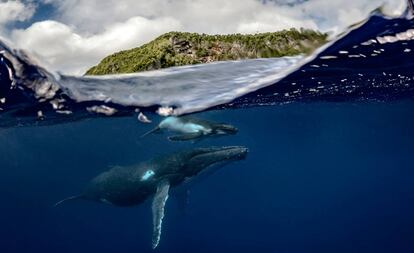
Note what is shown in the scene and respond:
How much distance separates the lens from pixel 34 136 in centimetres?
3212

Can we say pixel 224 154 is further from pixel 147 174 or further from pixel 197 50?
pixel 197 50

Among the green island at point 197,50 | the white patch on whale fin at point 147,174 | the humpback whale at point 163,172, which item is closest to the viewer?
the green island at point 197,50

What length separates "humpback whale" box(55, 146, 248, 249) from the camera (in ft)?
53.4

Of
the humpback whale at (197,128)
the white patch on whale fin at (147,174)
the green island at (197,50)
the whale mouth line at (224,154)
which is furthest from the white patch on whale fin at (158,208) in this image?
the green island at (197,50)

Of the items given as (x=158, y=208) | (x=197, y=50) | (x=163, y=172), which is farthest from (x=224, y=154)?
(x=197, y=50)

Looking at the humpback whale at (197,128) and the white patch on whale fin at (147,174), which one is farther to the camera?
the humpback whale at (197,128)

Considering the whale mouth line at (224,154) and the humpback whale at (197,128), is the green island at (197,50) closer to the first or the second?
the humpback whale at (197,128)

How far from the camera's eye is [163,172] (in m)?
16.3

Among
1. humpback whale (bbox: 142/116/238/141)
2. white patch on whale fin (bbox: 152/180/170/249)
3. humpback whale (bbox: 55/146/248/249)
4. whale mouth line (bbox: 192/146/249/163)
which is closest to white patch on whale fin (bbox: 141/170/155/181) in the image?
humpback whale (bbox: 55/146/248/249)

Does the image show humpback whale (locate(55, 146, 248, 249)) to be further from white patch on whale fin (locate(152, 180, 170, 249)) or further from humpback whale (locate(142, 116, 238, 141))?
humpback whale (locate(142, 116, 238, 141))

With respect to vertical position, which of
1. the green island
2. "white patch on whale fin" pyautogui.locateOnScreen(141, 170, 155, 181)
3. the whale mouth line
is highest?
the green island

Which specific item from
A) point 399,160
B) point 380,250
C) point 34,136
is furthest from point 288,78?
point 399,160

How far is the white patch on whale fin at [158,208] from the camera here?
13.5m

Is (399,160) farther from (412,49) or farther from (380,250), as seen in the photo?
(412,49)
